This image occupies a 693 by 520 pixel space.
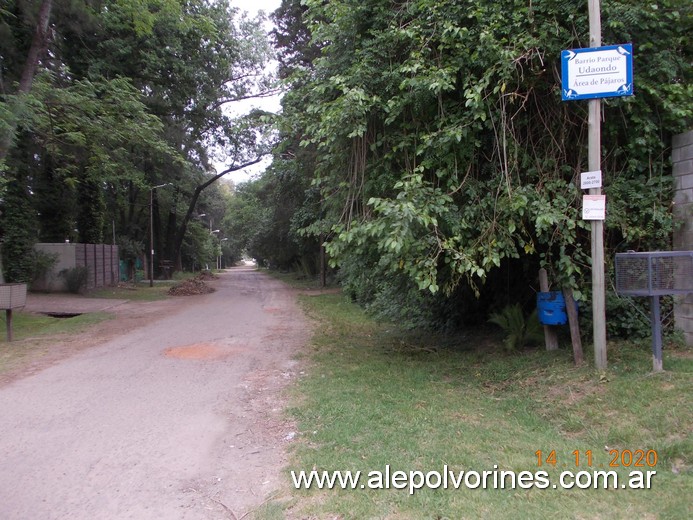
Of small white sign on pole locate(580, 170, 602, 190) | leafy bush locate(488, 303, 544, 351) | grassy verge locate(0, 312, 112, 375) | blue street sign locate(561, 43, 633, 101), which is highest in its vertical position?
blue street sign locate(561, 43, 633, 101)

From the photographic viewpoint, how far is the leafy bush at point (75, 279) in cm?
2291

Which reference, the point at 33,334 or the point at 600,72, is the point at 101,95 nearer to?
the point at 33,334

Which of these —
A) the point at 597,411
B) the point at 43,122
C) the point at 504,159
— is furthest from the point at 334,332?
the point at 43,122

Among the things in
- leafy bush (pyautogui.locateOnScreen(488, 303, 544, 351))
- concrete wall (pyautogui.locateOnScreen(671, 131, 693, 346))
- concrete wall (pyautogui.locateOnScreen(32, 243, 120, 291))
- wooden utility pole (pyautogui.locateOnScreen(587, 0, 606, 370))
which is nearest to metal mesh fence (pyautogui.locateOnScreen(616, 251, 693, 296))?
wooden utility pole (pyautogui.locateOnScreen(587, 0, 606, 370))

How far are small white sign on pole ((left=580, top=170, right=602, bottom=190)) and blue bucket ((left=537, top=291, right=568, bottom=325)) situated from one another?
1.72m

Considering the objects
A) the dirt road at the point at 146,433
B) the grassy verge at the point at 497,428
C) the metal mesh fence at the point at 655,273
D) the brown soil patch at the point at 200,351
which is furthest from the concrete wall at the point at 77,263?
the metal mesh fence at the point at 655,273

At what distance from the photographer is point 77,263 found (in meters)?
23.8

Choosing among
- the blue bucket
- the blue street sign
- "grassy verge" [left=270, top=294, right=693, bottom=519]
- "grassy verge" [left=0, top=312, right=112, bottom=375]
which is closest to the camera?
"grassy verge" [left=270, top=294, right=693, bottom=519]

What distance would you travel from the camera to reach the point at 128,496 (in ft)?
12.4

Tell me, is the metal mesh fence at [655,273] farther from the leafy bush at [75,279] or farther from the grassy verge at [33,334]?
the leafy bush at [75,279]

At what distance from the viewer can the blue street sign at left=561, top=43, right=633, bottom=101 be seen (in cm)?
583

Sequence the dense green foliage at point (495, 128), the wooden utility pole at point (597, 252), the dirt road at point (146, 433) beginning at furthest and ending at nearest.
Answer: the dense green foliage at point (495, 128) → the wooden utility pole at point (597, 252) → the dirt road at point (146, 433)

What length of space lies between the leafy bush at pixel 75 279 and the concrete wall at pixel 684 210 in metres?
23.4

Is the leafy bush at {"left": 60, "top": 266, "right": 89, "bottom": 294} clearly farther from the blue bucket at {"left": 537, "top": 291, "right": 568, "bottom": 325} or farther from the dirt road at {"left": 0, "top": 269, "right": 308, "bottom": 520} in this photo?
the blue bucket at {"left": 537, "top": 291, "right": 568, "bottom": 325}
